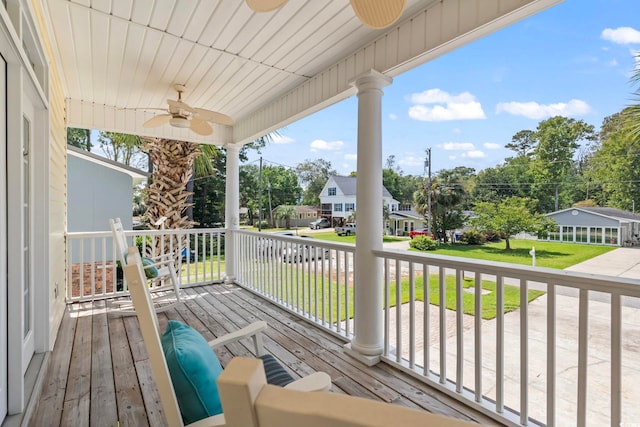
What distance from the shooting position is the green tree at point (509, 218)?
2154mm

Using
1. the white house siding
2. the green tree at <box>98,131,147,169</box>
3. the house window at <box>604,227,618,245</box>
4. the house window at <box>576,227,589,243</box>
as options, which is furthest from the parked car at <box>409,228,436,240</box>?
the green tree at <box>98,131,147,169</box>

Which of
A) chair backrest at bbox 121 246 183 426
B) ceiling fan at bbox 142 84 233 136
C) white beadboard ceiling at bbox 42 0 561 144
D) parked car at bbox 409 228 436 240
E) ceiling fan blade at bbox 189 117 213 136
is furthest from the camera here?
ceiling fan blade at bbox 189 117 213 136

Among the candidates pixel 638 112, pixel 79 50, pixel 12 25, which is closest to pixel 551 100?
pixel 638 112

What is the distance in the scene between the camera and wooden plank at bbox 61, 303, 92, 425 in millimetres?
1904

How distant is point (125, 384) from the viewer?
2.26 meters

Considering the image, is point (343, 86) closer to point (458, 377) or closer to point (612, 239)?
point (612, 239)

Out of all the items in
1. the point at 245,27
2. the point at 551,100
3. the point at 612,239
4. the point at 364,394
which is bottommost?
the point at 364,394

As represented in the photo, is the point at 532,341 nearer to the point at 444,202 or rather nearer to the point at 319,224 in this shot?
the point at 444,202

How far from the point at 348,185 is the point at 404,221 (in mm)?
1036

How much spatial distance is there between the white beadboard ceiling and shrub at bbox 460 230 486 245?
1320 mm

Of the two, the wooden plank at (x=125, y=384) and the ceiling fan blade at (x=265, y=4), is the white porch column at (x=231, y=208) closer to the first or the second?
the wooden plank at (x=125, y=384)

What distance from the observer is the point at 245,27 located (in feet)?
8.14

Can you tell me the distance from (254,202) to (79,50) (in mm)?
6851

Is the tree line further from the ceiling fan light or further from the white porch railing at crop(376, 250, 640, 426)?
the ceiling fan light
